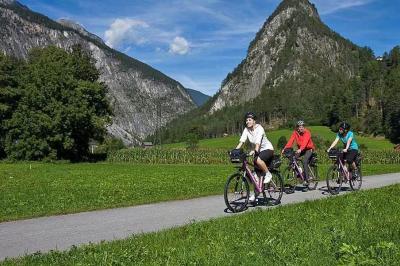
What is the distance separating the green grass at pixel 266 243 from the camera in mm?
6535

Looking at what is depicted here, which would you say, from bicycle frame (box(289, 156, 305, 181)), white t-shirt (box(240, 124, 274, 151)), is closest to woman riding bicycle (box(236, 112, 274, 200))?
white t-shirt (box(240, 124, 274, 151))

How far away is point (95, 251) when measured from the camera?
24.7 ft

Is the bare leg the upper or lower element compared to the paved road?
upper

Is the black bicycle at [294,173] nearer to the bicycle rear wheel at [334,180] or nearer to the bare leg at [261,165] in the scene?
the bicycle rear wheel at [334,180]

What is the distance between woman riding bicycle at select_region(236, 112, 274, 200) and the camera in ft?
43.5

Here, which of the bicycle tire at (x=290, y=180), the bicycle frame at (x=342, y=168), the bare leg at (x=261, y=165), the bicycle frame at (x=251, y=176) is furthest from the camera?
the bicycle frame at (x=342, y=168)

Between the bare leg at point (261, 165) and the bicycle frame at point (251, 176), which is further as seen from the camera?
the bare leg at point (261, 165)

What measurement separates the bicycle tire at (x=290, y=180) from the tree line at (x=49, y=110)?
5611 cm

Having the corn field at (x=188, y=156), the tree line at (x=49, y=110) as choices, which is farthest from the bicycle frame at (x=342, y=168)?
the tree line at (x=49, y=110)

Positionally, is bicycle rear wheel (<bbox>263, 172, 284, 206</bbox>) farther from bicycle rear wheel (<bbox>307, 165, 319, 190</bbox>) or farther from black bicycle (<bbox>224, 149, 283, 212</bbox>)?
bicycle rear wheel (<bbox>307, 165, 319, 190</bbox>)

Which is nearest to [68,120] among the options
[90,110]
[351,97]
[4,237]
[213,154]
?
[90,110]

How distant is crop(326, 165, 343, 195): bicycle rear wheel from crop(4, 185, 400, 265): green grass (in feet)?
20.5

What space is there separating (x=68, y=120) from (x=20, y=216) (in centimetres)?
5945

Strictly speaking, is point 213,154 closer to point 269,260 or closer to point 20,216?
point 20,216
